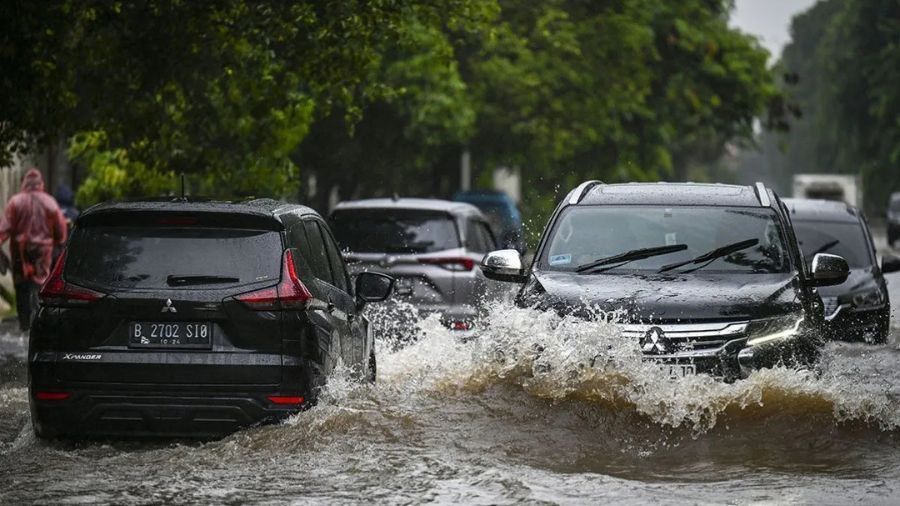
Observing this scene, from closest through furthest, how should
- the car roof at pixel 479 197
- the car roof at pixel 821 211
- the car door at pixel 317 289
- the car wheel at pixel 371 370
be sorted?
the car door at pixel 317 289
the car wheel at pixel 371 370
the car roof at pixel 821 211
the car roof at pixel 479 197

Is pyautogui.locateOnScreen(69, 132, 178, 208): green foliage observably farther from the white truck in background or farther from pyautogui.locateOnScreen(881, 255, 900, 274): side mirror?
the white truck in background

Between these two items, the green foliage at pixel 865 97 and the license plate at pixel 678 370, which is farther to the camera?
the green foliage at pixel 865 97

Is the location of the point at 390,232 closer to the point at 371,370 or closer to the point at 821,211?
the point at 371,370

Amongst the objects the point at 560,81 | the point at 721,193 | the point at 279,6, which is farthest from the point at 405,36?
the point at 560,81

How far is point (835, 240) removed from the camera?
18516 mm

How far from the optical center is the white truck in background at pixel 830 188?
71062 millimetres

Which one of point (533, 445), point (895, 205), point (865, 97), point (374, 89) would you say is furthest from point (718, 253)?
point (865, 97)

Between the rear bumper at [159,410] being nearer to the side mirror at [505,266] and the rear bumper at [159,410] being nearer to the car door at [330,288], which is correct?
the car door at [330,288]

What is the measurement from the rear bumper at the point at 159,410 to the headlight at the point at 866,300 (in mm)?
8773

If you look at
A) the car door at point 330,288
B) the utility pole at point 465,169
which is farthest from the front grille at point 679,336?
the utility pole at point 465,169

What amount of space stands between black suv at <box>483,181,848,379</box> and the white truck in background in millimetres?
59699

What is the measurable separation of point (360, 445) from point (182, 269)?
1.34 metres

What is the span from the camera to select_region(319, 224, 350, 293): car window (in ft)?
37.7

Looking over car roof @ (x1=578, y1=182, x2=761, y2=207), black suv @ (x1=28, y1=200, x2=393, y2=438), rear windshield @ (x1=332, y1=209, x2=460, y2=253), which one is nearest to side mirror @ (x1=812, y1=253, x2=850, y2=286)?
car roof @ (x1=578, y1=182, x2=761, y2=207)
